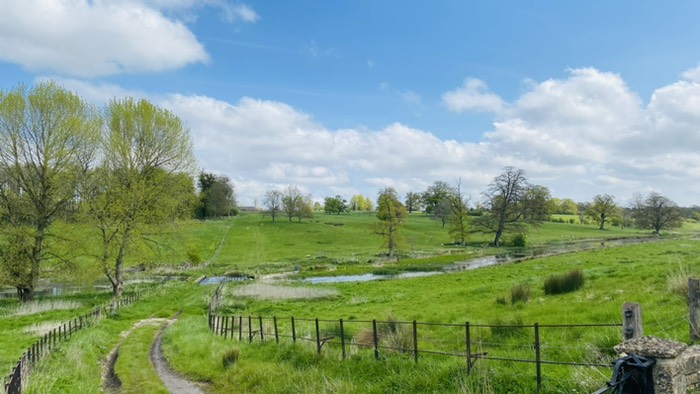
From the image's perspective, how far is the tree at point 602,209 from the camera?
395 feet

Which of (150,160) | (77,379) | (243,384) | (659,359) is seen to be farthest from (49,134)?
Result: (659,359)

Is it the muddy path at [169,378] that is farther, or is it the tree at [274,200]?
the tree at [274,200]

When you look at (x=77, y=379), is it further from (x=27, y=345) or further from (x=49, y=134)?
(x=49, y=134)

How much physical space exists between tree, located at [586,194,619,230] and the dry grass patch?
106 m

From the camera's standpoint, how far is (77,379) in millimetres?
14258

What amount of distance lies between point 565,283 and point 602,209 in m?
114

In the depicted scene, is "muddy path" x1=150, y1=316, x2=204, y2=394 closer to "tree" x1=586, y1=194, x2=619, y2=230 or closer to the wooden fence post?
the wooden fence post

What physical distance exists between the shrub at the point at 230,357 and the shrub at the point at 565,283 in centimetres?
1446

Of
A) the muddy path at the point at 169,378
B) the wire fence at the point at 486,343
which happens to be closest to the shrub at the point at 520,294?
the wire fence at the point at 486,343

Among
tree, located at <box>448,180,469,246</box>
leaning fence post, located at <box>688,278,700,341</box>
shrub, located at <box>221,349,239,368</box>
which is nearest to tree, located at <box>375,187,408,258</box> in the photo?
tree, located at <box>448,180,469,246</box>

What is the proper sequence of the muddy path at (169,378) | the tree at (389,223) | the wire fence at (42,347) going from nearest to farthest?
1. the wire fence at (42,347)
2. the muddy path at (169,378)
3. the tree at (389,223)

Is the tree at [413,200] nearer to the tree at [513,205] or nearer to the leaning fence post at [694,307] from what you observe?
the tree at [513,205]

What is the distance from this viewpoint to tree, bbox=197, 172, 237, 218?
12175 cm

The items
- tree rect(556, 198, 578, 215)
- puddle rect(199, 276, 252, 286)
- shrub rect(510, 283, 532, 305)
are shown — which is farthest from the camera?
tree rect(556, 198, 578, 215)
